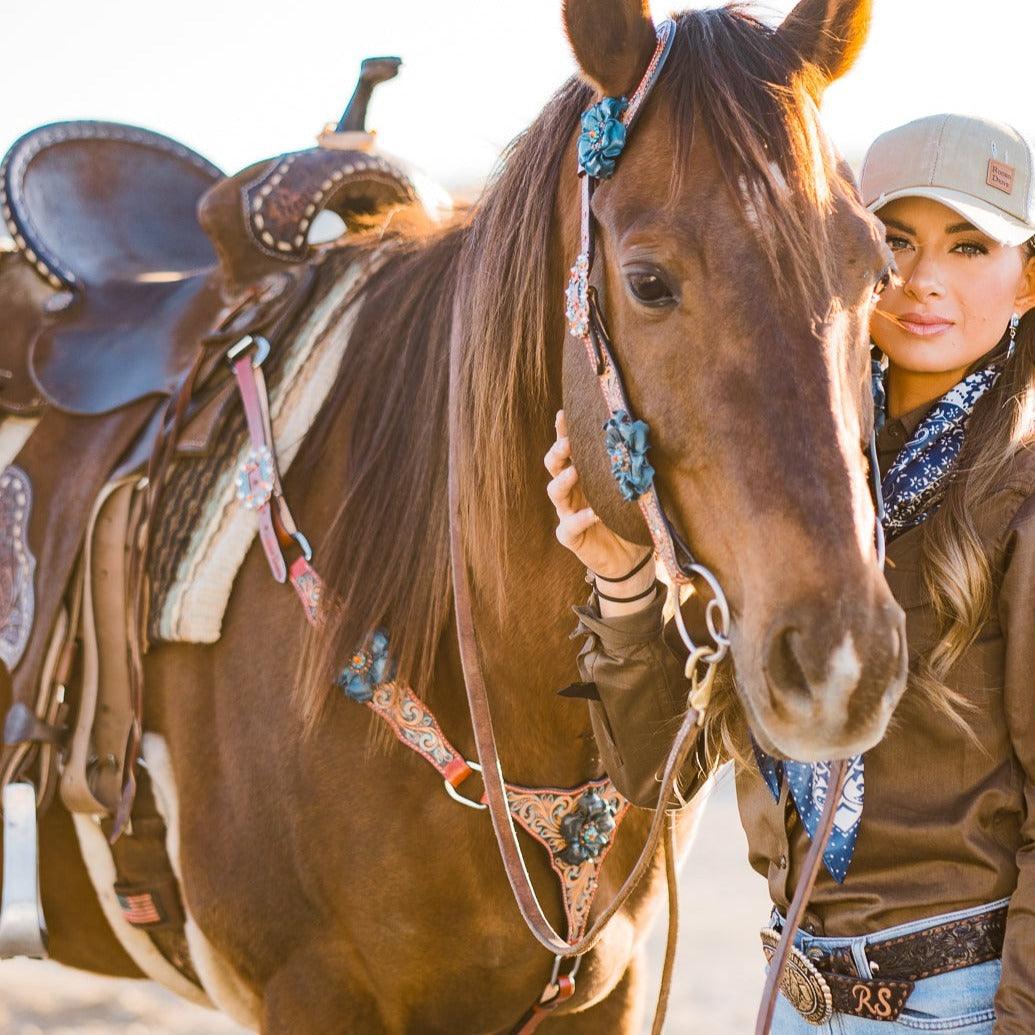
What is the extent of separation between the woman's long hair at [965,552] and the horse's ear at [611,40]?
2.06ft

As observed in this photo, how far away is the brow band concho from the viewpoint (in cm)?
139

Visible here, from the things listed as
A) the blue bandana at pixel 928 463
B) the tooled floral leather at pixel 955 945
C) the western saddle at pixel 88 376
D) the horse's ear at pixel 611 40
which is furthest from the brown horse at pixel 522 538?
the tooled floral leather at pixel 955 945

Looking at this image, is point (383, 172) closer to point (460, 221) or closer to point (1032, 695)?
point (460, 221)

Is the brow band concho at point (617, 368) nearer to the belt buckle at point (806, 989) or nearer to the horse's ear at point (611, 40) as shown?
the horse's ear at point (611, 40)

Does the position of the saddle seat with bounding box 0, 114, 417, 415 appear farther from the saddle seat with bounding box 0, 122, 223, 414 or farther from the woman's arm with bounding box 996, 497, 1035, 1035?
the woman's arm with bounding box 996, 497, 1035, 1035

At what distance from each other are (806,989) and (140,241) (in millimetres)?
2214

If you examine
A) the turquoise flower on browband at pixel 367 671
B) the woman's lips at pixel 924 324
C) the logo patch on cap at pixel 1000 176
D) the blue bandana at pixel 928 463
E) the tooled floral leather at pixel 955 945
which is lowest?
the tooled floral leather at pixel 955 945

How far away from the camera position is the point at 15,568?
2252 millimetres

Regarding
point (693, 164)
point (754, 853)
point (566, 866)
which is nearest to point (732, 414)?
point (693, 164)

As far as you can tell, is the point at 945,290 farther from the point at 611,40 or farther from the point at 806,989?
the point at 806,989

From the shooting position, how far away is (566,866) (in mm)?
1887

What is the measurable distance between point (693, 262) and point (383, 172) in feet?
3.88

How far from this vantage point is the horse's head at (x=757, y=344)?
1202 millimetres

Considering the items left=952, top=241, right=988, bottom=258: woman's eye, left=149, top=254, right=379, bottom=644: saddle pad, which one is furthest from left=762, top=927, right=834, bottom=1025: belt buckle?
left=149, top=254, right=379, bottom=644: saddle pad
